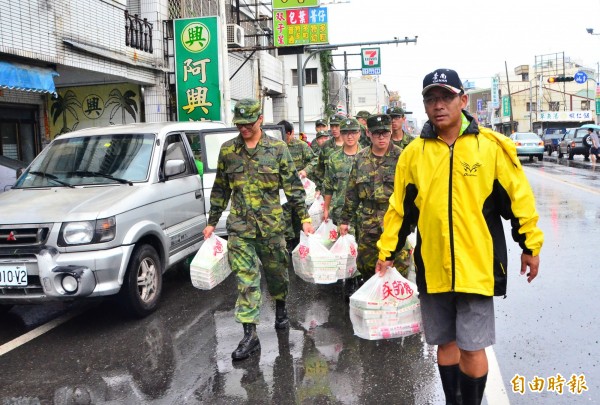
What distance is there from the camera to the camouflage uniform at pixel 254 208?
4.60 m

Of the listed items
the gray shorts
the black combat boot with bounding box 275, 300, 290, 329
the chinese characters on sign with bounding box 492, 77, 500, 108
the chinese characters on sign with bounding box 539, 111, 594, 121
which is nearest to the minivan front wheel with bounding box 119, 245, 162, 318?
the black combat boot with bounding box 275, 300, 290, 329

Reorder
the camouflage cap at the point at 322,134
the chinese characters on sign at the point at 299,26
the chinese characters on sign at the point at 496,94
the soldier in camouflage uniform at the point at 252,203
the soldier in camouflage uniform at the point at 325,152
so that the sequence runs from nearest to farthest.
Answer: the soldier in camouflage uniform at the point at 252,203
the soldier in camouflage uniform at the point at 325,152
the camouflage cap at the point at 322,134
the chinese characters on sign at the point at 299,26
the chinese characters on sign at the point at 496,94

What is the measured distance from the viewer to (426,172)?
3066mm

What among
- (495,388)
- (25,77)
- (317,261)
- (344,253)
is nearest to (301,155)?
(344,253)

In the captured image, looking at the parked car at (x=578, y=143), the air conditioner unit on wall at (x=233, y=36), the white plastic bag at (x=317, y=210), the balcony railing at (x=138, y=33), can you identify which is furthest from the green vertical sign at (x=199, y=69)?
the parked car at (x=578, y=143)

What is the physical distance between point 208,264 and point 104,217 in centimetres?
95

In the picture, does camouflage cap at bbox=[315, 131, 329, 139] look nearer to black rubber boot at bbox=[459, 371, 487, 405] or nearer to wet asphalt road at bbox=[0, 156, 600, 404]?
wet asphalt road at bbox=[0, 156, 600, 404]

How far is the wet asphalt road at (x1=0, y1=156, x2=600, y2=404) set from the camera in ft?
12.7

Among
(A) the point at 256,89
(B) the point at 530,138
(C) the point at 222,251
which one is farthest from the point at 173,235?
(B) the point at 530,138

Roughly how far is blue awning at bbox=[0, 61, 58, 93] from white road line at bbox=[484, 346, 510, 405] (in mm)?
7577

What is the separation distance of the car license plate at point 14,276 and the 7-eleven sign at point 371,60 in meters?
27.0

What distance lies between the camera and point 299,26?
17797 millimetres

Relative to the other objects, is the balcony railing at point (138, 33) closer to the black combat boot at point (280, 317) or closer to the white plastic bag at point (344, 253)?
the white plastic bag at point (344, 253)

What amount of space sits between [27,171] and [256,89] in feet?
51.7
